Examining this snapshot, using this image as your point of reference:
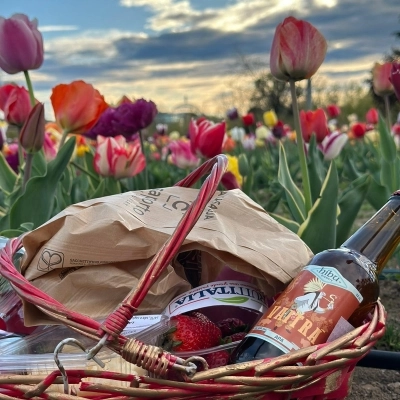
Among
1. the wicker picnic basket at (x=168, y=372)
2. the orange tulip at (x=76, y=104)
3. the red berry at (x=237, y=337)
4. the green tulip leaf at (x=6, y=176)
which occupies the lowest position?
the red berry at (x=237, y=337)

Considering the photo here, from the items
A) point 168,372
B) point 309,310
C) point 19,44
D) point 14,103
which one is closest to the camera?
point 168,372

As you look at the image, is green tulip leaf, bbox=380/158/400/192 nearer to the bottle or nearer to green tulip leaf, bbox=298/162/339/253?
green tulip leaf, bbox=298/162/339/253

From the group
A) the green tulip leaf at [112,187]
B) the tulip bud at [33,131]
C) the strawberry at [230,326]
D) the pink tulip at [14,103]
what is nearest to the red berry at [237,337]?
the strawberry at [230,326]

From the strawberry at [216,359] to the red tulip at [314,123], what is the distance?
4.59ft

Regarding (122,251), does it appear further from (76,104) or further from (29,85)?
(29,85)

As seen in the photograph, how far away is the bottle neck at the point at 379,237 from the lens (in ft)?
3.13

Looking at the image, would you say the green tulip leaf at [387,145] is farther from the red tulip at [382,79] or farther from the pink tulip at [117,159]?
the pink tulip at [117,159]

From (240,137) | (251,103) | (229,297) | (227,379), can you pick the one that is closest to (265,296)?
(229,297)

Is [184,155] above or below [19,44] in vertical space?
below

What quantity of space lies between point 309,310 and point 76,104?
101cm

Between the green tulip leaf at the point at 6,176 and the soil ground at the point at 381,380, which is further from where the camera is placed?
the green tulip leaf at the point at 6,176

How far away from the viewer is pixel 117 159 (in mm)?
1770

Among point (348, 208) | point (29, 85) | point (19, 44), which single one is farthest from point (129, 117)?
point (348, 208)

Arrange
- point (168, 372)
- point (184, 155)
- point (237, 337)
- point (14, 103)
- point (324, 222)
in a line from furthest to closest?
1. point (184, 155)
2. point (14, 103)
3. point (324, 222)
4. point (237, 337)
5. point (168, 372)
